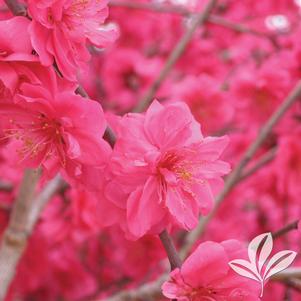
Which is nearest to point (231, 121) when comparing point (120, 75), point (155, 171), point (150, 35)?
point (120, 75)

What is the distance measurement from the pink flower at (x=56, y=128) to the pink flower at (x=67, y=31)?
0.04m

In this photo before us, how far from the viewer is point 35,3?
0.84 metres

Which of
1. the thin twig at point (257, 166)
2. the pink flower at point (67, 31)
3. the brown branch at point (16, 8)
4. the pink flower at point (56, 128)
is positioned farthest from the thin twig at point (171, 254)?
the thin twig at point (257, 166)

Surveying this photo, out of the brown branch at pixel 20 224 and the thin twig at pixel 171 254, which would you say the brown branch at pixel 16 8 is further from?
the brown branch at pixel 20 224

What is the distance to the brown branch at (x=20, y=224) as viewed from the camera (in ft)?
4.82

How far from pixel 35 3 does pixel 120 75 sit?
5.91 ft

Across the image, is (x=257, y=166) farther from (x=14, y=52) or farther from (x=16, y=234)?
(x=14, y=52)

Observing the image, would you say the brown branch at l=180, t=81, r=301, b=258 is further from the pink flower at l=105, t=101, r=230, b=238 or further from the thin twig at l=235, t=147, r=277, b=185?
the pink flower at l=105, t=101, r=230, b=238

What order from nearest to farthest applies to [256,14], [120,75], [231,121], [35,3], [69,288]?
[35,3]
[69,288]
[231,121]
[120,75]
[256,14]

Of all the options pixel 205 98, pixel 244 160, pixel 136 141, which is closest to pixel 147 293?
pixel 244 160

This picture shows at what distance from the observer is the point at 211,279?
860 mm

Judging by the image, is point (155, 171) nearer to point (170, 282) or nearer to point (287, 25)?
point (170, 282)

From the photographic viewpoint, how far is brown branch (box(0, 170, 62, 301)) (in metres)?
1.47

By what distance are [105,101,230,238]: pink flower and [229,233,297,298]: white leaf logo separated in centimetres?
10
